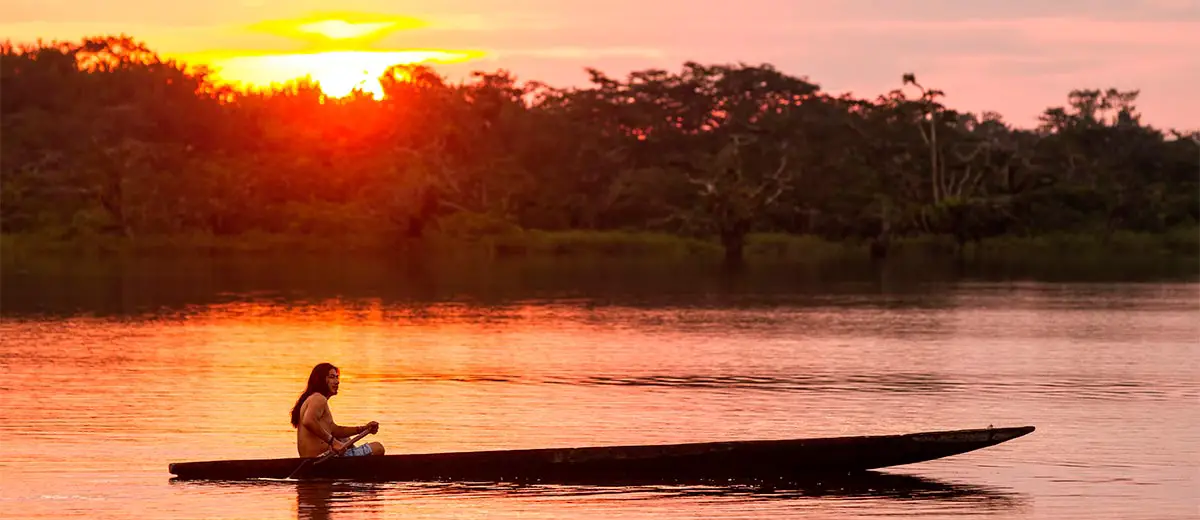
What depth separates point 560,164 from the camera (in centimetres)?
11675

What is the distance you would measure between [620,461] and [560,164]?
3814 inches

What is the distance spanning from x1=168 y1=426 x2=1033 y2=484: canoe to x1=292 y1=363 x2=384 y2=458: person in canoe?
7.3 inches

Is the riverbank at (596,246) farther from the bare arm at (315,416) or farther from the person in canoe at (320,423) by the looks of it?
the bare arm at (315,416)

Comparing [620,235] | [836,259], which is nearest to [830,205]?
[836,259]

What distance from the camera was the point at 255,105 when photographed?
130875 mm

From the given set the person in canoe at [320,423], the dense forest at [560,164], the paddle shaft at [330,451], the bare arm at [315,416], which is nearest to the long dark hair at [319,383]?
the person in canoe at [320,423]

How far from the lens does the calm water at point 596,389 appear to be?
19875 mm

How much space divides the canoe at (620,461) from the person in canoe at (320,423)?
0.61ft

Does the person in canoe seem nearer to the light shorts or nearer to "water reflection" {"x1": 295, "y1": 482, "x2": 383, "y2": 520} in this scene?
the light shorts

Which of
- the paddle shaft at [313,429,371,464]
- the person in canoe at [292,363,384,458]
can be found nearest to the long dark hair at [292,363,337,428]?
the person in canoe at [292,363,384,458]

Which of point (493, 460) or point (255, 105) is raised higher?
point (255, 105)

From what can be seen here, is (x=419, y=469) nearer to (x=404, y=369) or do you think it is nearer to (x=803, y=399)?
(x=803, y=399)

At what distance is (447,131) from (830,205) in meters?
25.0

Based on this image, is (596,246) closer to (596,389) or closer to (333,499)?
(596,389)
